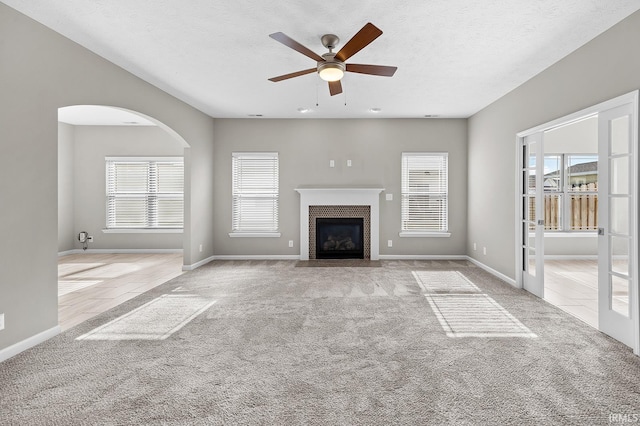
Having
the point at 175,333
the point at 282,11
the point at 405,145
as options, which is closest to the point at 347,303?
the point at 175,333

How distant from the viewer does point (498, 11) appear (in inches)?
110

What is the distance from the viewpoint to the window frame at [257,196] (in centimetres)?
677

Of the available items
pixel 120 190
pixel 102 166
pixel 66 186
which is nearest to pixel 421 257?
Answer: pixel 120 190

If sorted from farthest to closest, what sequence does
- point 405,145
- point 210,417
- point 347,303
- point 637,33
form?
point 405,145 < point 347,303 < point 637,33 < point 210,417

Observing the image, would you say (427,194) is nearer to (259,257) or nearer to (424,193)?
(424,193)

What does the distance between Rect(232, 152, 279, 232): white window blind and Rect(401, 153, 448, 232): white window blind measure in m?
2.69

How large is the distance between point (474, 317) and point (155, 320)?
11.0 feet

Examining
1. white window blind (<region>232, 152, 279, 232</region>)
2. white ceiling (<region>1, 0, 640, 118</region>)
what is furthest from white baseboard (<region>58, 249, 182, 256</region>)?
white ceiling (<region>1, 0, 640, 118</region>)

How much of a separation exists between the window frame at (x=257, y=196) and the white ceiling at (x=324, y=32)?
184 centimetres

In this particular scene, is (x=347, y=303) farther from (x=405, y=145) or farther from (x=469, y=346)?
(x=405, y=145)

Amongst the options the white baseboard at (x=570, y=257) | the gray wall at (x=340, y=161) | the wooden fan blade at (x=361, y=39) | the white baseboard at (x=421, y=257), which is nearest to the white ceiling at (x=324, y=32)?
the wooden fan blade at (x=361, y=39)

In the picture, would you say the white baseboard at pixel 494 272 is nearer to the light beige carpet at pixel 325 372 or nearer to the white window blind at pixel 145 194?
the light beige carpet at pixel 325 372

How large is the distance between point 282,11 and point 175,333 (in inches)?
120

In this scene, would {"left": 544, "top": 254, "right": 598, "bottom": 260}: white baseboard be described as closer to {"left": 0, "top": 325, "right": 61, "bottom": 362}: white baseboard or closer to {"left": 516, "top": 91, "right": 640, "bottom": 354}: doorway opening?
{"left": 516, "top": 91, "right": 640, "bottom": 354}: doorway opening
